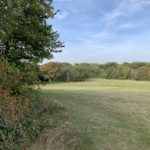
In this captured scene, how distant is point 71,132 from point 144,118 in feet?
24.8

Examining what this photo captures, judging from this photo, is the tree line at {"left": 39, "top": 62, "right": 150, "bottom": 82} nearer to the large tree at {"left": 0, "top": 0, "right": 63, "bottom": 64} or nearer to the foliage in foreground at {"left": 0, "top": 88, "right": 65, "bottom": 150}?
the large tree at {"left": 0, "top": 0, "right": 63, "bottom": 64}

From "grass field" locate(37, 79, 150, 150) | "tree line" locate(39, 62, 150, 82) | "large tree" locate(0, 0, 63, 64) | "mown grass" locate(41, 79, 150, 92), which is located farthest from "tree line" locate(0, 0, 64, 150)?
"tree line" locate(39, 62, 150, 82)

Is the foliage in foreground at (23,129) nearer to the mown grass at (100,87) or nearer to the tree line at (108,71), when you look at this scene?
the mown grass at (100,87)

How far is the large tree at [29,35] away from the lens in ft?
42.5

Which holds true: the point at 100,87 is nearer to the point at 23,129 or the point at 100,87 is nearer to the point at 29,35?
the point at 29,35

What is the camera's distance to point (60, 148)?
9289 mm

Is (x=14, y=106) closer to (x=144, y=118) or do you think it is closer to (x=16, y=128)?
(x=16, y=128)

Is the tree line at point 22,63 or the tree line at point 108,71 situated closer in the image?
the tree line at point 22,63

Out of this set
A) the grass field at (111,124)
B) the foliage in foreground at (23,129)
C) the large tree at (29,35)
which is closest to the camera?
the foliage in foreground at (23,129)

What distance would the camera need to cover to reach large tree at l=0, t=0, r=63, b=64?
12948 millimetres

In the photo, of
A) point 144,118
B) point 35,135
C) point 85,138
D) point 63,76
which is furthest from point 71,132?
point 63,76

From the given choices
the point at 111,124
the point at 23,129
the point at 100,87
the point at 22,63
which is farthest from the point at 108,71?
the point at 23,129

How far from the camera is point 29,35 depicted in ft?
46.1

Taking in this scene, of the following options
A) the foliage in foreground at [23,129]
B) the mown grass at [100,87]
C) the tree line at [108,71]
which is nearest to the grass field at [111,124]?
the foliage in foreground at [23,129]
